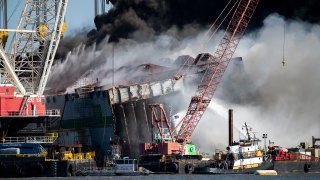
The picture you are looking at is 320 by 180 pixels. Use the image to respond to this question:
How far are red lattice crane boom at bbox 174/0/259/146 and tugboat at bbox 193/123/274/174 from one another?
13263mm

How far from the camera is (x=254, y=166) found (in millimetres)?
160750

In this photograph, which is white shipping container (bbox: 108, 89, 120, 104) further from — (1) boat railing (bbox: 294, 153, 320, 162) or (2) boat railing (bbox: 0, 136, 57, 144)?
(1) boat railing (bbox: 294, 153, 320, 162)

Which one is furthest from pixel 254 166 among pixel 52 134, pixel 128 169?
pixel 52 134

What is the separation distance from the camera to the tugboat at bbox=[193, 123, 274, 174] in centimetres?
15812

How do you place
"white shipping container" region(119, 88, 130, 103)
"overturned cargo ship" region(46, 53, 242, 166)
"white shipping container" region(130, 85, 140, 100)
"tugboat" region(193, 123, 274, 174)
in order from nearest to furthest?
1. "tugboat" region(193, 123, 274, 174)
2. "overturned cargo ship" region(46, 53, 242, 166)
3. "white shipping container" region(119, 88, 130, 103)
4. "white shipping container" region(130, 85, 140, 100)

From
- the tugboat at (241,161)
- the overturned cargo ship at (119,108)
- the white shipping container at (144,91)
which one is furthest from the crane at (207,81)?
the tugboat at (241,161)

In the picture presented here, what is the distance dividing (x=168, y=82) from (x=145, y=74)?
5.65 m

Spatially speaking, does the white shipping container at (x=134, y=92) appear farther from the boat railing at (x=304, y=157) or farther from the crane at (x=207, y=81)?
the boat railing at (x=304, y=157)

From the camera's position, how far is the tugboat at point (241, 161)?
158 metres

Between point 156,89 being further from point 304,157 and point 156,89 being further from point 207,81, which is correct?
point 304,157

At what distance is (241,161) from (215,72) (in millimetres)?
23540

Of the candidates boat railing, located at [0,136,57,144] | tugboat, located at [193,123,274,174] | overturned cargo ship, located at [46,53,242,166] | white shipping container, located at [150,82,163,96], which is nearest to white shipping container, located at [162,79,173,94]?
overturned cargo ship, located at [46,53,242,166]

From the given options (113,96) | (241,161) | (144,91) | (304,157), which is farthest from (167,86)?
(304,157)

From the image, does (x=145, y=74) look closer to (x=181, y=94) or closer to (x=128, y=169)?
(x=181, y=94)
